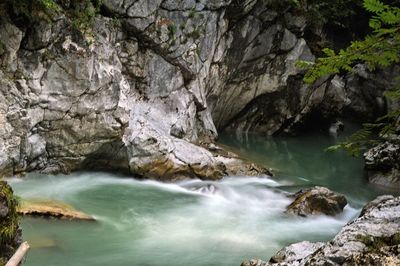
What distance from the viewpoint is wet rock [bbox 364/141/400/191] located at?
1354 centimetres

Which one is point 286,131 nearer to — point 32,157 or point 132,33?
point 132,33

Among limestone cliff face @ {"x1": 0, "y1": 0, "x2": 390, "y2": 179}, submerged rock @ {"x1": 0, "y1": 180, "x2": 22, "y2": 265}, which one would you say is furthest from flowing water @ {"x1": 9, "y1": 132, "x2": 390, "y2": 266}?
submerged rock @ {"x1": 0, "y1": 180, "x2": 22, "y2": 265}

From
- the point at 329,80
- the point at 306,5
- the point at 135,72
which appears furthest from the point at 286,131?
the point at 135,72

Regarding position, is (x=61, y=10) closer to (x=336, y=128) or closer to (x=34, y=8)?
(x=34, y=8)

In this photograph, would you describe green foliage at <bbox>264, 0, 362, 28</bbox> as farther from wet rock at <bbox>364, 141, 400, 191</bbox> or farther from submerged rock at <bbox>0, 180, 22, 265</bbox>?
submerged rock at <bbox>0, 180, 22, 265</bbox>

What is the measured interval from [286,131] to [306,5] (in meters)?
6.11

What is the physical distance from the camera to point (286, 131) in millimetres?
21641

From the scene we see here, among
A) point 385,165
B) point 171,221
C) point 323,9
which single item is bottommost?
point 171,221

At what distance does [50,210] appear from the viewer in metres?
8.29

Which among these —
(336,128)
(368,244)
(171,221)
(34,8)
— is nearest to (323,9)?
(336,128)

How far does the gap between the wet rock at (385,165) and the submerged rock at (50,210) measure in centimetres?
929

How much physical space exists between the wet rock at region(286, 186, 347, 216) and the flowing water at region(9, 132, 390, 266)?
221mm

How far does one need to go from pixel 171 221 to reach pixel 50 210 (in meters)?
2.47

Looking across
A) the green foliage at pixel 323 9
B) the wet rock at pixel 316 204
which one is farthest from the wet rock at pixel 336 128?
the wet rock at pixel 316 204
